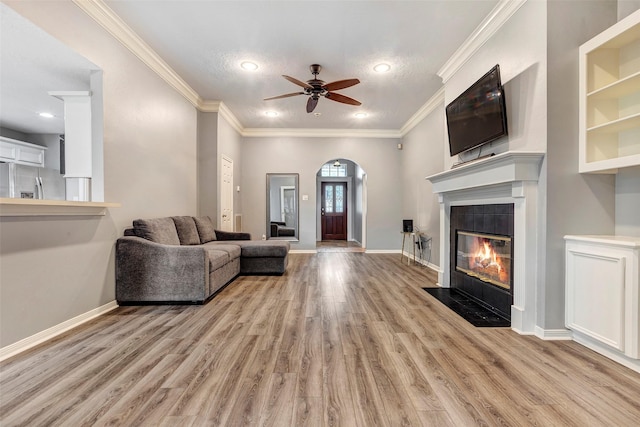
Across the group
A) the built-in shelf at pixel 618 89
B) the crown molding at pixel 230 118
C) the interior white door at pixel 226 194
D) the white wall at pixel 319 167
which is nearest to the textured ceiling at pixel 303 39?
the crown molding at pixel 230 118

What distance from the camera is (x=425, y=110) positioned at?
516 centimetres

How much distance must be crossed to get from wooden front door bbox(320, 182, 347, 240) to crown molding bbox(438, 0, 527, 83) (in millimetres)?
6494

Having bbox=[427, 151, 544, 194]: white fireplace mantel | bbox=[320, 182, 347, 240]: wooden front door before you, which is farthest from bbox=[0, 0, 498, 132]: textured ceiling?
bbox=[320, 182, 347, 240]: wooden front door

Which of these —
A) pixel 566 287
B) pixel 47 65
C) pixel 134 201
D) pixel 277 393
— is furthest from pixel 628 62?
pixel 47 65

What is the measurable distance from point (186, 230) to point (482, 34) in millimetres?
4239

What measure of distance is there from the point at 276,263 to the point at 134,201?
2.05 metres

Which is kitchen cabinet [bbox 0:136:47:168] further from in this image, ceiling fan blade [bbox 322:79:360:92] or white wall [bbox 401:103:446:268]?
white wall [bbox 401:103:446:268]

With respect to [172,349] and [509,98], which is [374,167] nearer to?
[509,98]

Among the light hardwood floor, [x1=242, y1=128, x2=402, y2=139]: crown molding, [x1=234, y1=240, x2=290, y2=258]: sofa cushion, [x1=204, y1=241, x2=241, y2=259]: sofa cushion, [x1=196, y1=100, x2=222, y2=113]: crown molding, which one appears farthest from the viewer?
[x1=242, y1=128, x2=402, y2=139]: crown molding

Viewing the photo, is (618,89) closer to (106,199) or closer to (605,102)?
(605,102)

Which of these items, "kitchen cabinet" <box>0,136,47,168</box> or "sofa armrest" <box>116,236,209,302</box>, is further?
"kitchen cabinet" <box>0,136,47,168</box>

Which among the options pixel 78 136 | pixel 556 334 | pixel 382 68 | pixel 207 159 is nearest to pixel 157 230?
pixel 78 136

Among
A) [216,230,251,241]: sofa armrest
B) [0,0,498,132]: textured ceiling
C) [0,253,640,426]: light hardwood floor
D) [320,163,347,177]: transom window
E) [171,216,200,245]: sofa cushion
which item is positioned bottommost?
[0,253,640,426]: light hardwood floor

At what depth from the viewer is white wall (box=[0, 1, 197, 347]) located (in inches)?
78.2
